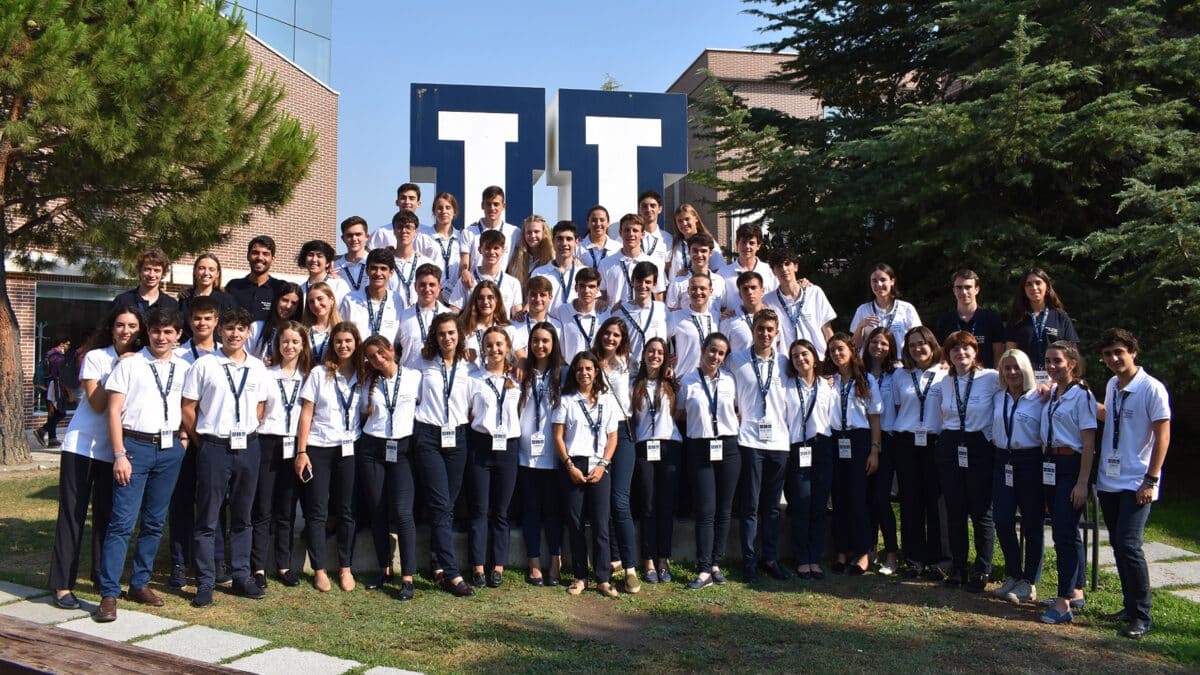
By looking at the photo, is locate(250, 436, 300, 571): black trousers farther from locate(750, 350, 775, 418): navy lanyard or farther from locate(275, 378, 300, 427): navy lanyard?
locate(750, 350, 775, 418): navy lanyard

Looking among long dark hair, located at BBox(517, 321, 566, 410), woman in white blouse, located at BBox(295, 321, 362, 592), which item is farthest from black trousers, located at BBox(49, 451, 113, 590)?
long dark hair, located at BBox(517, 321, 566, 410)

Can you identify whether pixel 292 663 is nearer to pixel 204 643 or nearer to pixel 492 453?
pixel 204 643

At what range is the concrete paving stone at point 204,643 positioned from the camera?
483 centimetres

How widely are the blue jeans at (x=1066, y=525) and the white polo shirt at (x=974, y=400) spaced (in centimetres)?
57

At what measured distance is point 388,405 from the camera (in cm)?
624

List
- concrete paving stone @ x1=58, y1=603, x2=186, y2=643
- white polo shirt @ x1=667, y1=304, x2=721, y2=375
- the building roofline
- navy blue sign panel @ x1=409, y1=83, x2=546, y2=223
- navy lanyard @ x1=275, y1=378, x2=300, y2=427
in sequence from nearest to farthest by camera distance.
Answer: concrete paving stone @ x1=58, y1=603, x2=186, y2=643
navy lanyard @ x1=275, y1=378, x2=300, y2=427
white polo shirt @ x1=667, y1=304, x2=721, y2=375
navy blue sign panel @ x1=409, y1=83, x2=546, y2=223
the building roofline

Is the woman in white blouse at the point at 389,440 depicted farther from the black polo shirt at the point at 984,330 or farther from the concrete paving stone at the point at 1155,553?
the concrete paving stone at the point at 1155,553

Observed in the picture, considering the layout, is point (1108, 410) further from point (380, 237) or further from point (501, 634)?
point (380, 237)

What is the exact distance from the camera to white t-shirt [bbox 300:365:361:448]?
20.3 feet

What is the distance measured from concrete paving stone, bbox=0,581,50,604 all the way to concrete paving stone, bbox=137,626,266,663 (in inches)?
55.9

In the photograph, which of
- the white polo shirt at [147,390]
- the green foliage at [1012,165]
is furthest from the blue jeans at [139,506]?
the green foliage at [1012,165]

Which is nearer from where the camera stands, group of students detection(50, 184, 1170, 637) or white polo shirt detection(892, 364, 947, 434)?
group of students detection(50, 184, 1170, 637)

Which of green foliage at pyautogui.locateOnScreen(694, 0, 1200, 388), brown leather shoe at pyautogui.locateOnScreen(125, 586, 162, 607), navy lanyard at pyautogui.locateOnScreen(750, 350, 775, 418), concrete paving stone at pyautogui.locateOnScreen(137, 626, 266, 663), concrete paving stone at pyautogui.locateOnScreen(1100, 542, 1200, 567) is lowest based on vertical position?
concrete paving stone at pyautogui.locateOnScreen(1100, 542, 1200, 567)

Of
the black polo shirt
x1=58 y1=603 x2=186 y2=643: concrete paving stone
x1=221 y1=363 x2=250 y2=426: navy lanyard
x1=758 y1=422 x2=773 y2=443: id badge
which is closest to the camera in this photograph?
x1=58 y1=603 x2=186 y2=643: concrete paving stone
